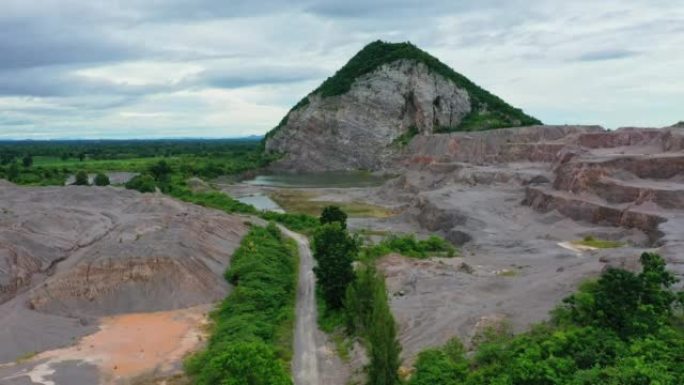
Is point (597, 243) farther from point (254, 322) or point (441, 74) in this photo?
point (441, 74)

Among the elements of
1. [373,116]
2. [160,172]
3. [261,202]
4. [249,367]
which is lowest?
[261,202]

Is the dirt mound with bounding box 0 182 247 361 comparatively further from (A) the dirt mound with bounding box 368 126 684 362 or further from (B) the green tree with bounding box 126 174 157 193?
(B) the green tree with bounding box 126 174 157 193

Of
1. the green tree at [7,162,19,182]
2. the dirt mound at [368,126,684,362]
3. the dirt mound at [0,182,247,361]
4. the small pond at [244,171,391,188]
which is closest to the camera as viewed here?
the dirt mound at [368,126,684,362]

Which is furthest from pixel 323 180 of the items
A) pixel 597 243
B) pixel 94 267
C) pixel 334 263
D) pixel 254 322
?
pixel 254 322

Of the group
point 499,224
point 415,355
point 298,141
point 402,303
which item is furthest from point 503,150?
point 415,355

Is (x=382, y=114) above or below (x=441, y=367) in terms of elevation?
above

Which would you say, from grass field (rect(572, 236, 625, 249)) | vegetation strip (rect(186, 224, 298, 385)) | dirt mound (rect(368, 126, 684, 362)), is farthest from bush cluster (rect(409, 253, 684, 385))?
grass field (rect(572, 236, 625, 249))
